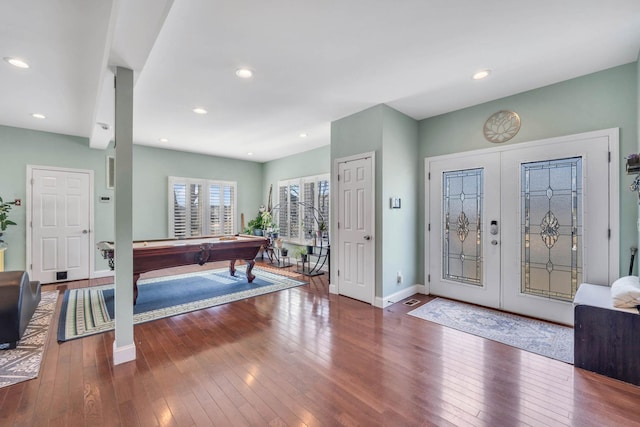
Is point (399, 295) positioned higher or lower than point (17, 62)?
lower

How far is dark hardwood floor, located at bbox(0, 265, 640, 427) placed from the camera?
1.81 metres

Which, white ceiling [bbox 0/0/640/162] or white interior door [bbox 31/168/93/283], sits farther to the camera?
white interior door [bbox 31/168/93/283]

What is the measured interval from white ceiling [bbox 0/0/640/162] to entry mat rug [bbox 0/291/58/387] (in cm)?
262

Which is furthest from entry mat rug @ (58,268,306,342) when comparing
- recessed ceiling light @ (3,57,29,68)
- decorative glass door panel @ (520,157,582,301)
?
decorative glass door panel @ (520,157,582,301)

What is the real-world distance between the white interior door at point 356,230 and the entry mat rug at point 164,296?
3.71 ft

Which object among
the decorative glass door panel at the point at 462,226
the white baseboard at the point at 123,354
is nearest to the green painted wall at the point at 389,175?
the decorative glass door panel at the point at 462,226

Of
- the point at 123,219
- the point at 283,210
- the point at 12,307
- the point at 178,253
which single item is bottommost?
the point at 12,307

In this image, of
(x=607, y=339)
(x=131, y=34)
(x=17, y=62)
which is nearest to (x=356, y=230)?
(x=607, y=339)

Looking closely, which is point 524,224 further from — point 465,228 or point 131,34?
point 131,34

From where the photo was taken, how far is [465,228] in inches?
158

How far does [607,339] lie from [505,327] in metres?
0.97

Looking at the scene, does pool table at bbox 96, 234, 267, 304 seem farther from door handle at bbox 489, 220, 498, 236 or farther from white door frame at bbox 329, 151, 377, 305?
door handle at bbox 489, 220, 498, 236

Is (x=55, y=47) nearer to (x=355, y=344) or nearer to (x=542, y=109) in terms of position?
(x=355, y=344)

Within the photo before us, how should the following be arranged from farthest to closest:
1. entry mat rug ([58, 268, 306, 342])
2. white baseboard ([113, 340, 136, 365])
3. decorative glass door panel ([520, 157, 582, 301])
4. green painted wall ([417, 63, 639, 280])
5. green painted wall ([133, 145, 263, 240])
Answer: green painted wall ([133, 145, 263, 240]), entry mat rug ([58, 268, 306, 342]), decorative glass door panel ([520, 157, 582, 301]), green painted wall ([417, 63, 639, 280]), white baseboard ([113, 340, 136, 365])
